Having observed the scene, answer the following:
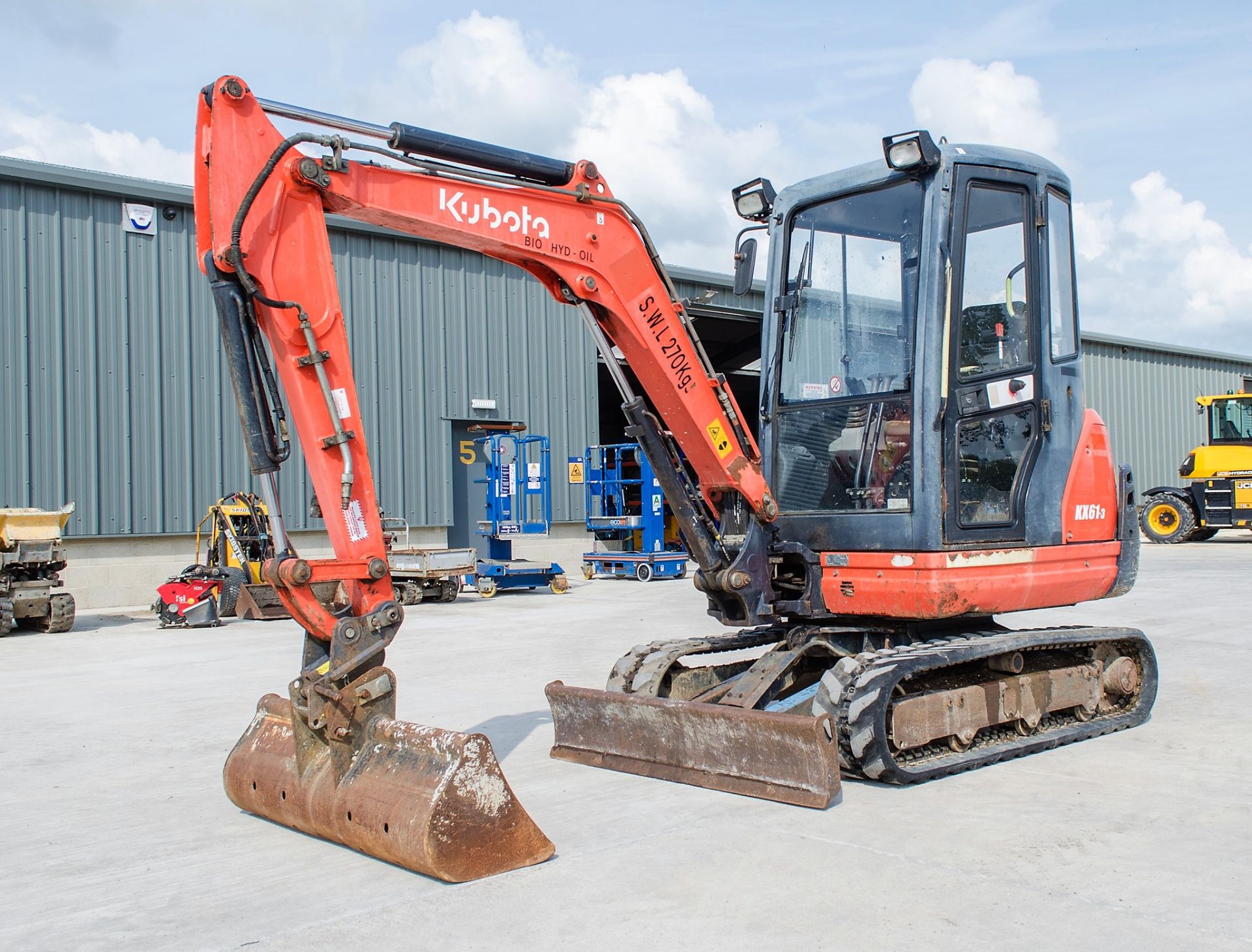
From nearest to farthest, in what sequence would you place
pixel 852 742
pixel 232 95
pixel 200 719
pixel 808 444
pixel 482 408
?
pixel 232 95 → pixel 852 742 → pixel 808 444 → pixel 200 719 → pixel 482 408

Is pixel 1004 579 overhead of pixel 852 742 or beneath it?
overhead

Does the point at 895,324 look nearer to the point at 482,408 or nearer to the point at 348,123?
the point at 348,123

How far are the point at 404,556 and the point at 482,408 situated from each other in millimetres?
5556

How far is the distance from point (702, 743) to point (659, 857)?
48.1 inches

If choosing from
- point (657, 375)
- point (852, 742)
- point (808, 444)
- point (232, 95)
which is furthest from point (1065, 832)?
point (232, 95)

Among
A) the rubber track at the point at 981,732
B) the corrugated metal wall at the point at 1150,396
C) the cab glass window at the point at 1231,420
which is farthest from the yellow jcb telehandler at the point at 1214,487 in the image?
the rubber track at the point at 981,732

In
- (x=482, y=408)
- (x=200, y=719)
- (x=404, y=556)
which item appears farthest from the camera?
(x=482, y=408)

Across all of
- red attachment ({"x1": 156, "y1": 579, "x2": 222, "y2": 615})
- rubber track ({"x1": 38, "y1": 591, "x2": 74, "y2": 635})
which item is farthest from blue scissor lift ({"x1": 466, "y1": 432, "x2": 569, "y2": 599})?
rubber track ({"x1": 38, "y1": 591, "x2": 74, "y2": 635})

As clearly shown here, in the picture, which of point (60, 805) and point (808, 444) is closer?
point (60, 805)

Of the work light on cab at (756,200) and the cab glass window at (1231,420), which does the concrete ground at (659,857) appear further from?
the cab glass window at (1231,420)

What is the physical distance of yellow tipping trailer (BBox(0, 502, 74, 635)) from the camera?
48.2 ft

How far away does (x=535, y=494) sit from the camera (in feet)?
74.6

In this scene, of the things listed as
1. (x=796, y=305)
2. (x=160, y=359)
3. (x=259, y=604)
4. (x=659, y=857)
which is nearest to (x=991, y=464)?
(x=796, y=305)

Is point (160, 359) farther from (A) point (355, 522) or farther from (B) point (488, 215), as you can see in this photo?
(A) point (355, 522)
